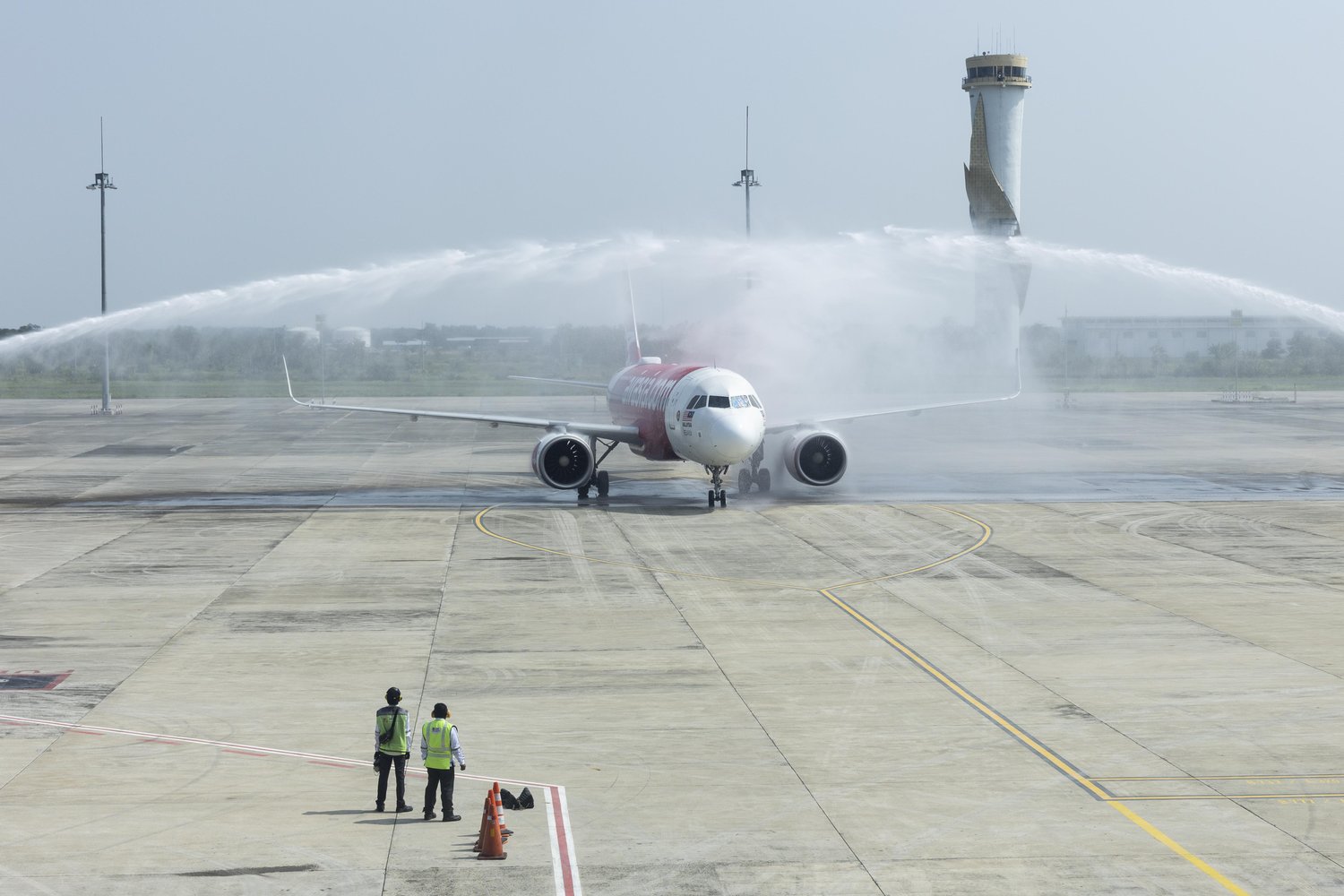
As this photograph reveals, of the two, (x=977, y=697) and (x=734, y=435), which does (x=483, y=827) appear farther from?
(x=734, y=435)

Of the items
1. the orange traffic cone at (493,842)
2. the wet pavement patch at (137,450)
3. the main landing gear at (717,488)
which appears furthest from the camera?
the wet pavement patch at (137,450)

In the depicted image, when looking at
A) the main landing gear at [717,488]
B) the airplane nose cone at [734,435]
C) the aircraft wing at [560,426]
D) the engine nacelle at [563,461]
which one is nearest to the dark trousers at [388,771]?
the airplane nose cone at [734,435]

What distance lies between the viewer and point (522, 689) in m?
23.5

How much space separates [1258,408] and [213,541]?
86.6 m

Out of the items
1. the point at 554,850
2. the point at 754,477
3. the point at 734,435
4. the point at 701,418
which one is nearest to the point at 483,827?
the point at 554,850

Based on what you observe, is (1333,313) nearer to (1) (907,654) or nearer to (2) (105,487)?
(1) (907,654)

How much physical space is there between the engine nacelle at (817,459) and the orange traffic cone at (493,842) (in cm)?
3446

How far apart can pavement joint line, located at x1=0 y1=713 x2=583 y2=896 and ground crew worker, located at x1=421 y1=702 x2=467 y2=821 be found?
1256 millimetres

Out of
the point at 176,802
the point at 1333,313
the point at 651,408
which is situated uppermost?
the point at 1333,313

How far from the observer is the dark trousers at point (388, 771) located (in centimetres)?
1733

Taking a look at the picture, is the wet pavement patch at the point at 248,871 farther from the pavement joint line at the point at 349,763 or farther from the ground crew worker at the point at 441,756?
the pavement joint line at the point at 349,763

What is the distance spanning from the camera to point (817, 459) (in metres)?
50.0

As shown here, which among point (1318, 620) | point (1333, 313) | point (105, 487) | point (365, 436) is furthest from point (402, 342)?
point (1318, 620)

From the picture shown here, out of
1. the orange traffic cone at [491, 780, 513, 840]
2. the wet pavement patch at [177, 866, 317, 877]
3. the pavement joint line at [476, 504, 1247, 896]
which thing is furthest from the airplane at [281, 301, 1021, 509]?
the wet pavement patch at [177, 866, 317, 877]
